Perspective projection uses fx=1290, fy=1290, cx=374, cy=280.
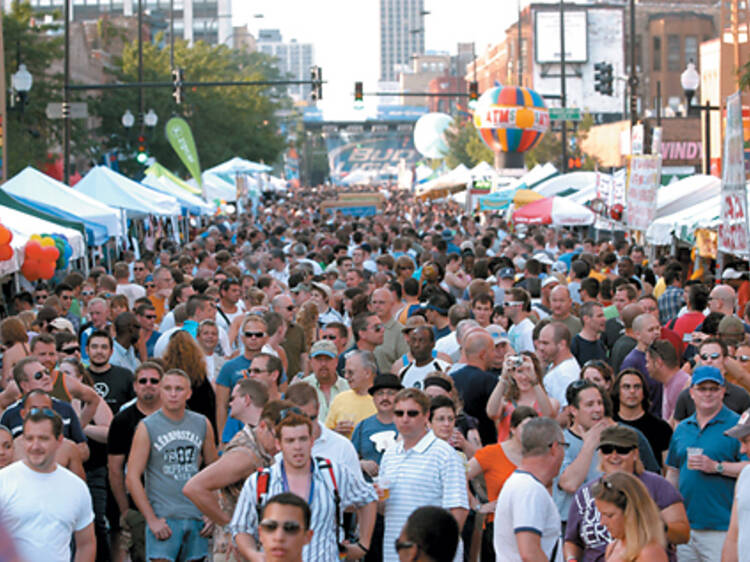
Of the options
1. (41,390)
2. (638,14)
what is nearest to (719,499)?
(41,390)

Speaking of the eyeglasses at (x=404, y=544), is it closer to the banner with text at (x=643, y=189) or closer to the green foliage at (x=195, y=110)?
the banner with text at (x=643, y=189)

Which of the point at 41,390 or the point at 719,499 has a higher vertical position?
the point at 41,390

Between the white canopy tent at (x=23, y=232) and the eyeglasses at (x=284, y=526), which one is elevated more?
the white canopy tent at (x=23, y=232)

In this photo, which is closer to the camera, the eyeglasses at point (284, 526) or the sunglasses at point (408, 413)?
the eyeglasses at point (284, 526)

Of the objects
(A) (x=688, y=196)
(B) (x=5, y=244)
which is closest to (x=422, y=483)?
(B) (x=5, y=244)

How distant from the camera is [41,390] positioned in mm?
7645

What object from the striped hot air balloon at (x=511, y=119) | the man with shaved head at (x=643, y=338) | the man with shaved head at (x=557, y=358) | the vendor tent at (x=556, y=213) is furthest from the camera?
the striped hot air balloon at (x=511, y=119)

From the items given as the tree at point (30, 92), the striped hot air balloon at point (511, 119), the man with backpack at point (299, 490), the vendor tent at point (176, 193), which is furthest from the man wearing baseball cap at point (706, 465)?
the striped hot air balloon at point (511, 119)

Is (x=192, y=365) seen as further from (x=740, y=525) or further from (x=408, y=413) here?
(x=740, y=525)

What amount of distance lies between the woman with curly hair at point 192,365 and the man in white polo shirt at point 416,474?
258 cm

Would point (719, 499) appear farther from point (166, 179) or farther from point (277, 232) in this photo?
point (166, 179)

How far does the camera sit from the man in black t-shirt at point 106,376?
936 cm

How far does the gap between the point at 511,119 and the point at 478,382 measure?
42528mm

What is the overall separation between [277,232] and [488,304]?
60.0 feet
